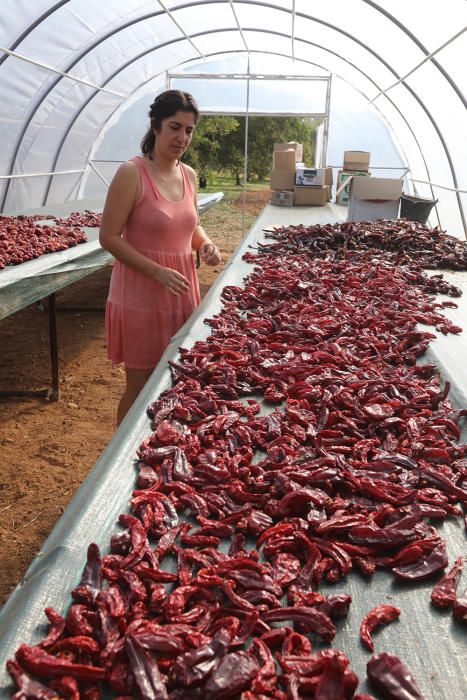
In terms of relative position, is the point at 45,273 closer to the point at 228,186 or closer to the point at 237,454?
the point at 237,454

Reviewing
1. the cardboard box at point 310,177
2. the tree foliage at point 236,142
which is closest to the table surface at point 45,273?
the cardboard box at point 310,177

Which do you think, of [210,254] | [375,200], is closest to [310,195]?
[375,200]

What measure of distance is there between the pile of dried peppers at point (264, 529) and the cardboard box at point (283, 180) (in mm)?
11510

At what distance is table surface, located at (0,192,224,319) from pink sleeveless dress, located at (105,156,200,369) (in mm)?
2170

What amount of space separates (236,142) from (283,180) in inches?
1110

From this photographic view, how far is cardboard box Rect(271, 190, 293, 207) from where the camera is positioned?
14964mm

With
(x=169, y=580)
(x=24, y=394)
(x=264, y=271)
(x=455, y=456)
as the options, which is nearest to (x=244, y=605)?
(x=169, y=580)

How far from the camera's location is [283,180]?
15141 millimetres

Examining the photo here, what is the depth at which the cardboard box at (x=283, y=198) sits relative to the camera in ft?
49.1

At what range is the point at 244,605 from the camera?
1939 mm

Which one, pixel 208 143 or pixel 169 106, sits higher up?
pixel 208 143

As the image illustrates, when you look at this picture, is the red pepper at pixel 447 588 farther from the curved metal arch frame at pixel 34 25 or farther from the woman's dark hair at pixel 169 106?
the curved metal arch frame at pixel 34 25

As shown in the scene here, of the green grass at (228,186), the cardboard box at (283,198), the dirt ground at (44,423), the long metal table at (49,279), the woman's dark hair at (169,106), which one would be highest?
the woman's dark hair at (169,106)

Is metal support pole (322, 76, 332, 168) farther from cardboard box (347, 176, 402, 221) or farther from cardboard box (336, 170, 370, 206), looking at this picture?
cardboard box (347, 176, 402, 221)
